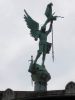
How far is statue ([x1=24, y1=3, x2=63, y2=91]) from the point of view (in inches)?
2099

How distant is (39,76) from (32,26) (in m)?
6.01

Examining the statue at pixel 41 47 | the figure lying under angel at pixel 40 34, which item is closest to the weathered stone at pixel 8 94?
the statue at pixel 41 47

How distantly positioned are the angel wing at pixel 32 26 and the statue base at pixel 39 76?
3.68 m

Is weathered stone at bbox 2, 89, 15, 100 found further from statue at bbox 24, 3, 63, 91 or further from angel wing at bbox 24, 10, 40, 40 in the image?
angel wing at bbox 24, 10, 40, 40

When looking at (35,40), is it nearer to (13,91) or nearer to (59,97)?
(13,91)

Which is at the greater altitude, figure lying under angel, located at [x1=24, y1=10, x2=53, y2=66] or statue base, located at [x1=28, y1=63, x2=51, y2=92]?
figure lying under angel, located at [x1=24, y1=10, x2=53, y2=66]

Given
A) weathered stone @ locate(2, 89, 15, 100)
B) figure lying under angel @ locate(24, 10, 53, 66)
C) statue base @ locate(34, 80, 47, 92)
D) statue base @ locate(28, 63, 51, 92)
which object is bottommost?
weathered stone @ locate(2, 89, 15, 100)

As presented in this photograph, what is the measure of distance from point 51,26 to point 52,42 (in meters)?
1.76

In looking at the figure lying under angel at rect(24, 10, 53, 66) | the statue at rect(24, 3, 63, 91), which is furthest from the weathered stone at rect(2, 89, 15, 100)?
the figure lying under angel at rect(24, 10, 53, 66)

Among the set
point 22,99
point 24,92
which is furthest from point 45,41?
point 22,99

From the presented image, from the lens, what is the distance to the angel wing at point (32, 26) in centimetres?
5603

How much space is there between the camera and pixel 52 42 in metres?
55.9

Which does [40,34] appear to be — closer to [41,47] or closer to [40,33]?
[40,33]

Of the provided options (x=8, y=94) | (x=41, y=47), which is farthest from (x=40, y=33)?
(x=8, y=94)
